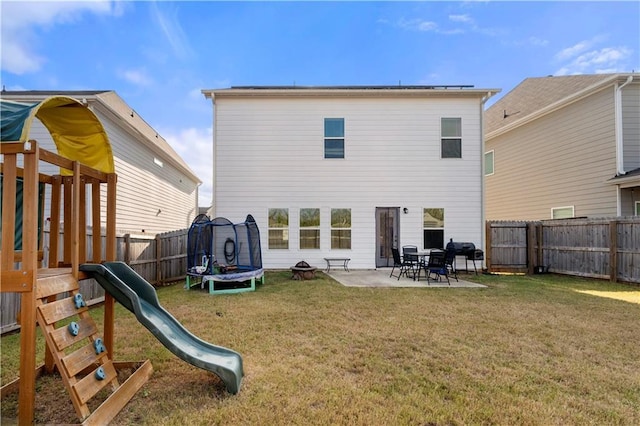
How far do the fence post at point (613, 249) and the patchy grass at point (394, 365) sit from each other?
3.22 metres

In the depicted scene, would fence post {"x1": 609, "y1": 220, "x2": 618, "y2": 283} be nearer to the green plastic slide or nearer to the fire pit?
the fire pit

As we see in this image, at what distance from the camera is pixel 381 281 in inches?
347

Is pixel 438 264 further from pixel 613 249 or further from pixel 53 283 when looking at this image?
pixel 53 283

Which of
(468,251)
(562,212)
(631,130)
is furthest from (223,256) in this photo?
(631,130)

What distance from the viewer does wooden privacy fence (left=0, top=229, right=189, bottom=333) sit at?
21.1ft

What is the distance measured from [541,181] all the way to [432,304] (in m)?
10.1

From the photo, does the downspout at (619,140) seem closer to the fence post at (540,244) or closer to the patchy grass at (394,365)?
the fence post at (540,244)

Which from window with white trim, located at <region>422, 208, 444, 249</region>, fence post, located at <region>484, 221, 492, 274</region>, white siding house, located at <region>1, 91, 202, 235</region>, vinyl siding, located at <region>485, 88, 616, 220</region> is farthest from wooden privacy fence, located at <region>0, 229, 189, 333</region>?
vinyl siding, located at <region>485, 88, 616, 220</region>

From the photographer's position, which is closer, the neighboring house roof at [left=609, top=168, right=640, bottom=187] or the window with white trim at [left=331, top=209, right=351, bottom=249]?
the neighboring house roof at [left=609, top=168, right=640, bottom=187]

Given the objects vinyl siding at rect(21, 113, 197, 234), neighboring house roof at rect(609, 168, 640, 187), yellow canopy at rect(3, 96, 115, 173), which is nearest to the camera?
yellow canopy at rect(3, 96, 115, 173)

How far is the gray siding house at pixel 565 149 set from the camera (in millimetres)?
10273

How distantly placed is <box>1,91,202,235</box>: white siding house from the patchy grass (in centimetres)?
599

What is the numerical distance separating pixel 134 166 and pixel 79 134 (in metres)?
9.01

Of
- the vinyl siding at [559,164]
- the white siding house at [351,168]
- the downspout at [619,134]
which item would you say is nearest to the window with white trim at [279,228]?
the white siding house at [351,168]
